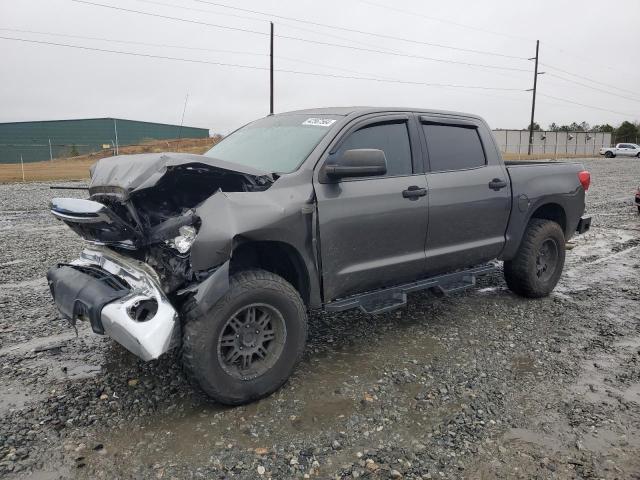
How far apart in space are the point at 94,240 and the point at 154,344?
113 cm

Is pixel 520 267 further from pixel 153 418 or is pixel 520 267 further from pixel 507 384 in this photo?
pixel 153 418

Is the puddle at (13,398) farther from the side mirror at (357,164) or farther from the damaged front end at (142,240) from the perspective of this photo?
the side mirror at (357,164)

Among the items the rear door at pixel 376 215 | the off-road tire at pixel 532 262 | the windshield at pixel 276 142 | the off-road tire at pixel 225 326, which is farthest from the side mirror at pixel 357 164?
the off-road tire at pixel 532 262

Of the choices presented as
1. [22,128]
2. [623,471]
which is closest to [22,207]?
[623,471]

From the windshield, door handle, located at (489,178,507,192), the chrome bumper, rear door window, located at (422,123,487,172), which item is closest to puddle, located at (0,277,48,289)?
the windshield

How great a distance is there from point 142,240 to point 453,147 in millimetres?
2897

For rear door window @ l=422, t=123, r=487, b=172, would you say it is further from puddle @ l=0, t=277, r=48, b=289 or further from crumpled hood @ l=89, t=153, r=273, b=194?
puddle @ l=0, t=277, r=48, b=289

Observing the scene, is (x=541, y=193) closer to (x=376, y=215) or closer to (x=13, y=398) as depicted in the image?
(x=376, y=215)

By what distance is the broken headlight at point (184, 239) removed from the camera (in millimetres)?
3055

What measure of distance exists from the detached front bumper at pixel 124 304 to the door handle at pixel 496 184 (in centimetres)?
320

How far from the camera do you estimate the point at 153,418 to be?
3117mm

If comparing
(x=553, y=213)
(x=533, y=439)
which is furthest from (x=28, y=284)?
(x=553, y=213)

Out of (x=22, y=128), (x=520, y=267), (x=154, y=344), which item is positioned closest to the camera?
(x=154, y=344)

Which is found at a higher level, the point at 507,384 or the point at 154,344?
the point at 154,344
